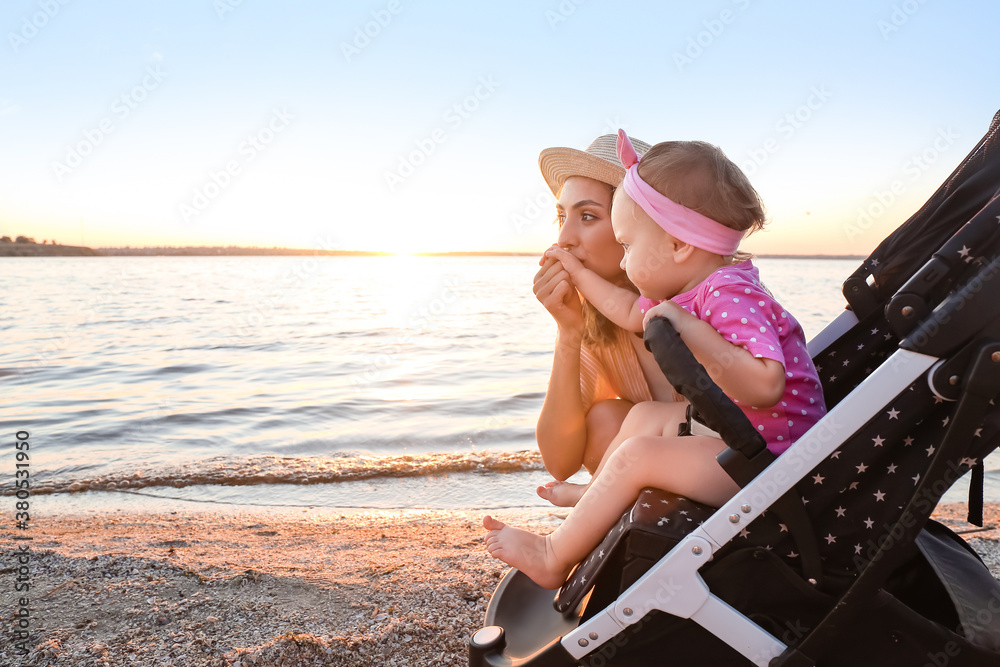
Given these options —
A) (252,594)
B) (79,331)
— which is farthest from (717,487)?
(79,331)

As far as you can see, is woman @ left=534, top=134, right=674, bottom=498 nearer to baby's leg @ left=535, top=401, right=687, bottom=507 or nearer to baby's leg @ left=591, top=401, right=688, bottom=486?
baby's leg @ left=535, top=401, right=687, bottom=507

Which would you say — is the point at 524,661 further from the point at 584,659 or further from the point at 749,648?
the point at 749,648

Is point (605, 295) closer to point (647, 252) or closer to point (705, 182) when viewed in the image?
point (647, 252)

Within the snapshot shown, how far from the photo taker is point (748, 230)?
1.99m

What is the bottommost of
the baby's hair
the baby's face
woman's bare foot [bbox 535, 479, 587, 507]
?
woman's bare foot [bbox 535, 479, 587, 507]

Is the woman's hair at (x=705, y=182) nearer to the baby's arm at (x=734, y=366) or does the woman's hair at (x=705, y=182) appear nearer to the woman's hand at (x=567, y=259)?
the baby's arm at (x=734, y=366)

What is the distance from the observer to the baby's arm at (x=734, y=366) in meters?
1.55

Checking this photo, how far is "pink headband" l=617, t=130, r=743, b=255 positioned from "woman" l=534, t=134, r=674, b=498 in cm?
51

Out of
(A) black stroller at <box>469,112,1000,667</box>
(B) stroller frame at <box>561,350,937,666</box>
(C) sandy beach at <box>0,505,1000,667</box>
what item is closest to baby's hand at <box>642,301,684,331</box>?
(A) black stroller at <box>469,112,1000,667</box>

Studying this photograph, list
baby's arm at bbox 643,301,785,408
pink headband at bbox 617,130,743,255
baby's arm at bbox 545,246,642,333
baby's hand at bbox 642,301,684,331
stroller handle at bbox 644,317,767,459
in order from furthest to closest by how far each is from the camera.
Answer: baby's arm at bbox 545,246,642,333, pink headband at bbox 617,130,743,255, baby's hand at bbox 642,301,684,331, baby's arm at bbox 643,301,785,408, stroller handle at bbox 644,317,767,459

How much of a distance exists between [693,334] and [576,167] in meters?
1.11

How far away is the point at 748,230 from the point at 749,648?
3.92 ft

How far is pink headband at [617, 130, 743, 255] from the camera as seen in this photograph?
Answer: 1.84 meters

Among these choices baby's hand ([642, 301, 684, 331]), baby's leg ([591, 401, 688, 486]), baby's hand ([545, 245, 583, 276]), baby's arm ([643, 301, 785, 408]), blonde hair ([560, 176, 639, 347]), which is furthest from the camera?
blonde hair ([560, 176, 639, 347])
